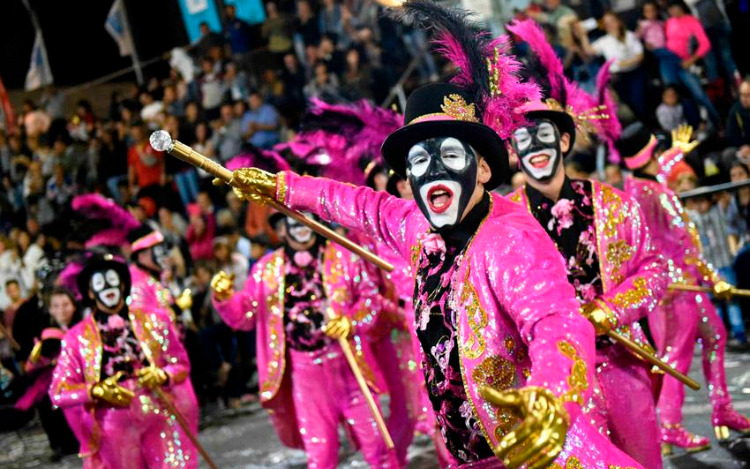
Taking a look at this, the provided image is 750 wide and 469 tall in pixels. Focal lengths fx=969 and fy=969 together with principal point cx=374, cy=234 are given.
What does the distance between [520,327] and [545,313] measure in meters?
0.12

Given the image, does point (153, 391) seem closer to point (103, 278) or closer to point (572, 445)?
point (103, 278)

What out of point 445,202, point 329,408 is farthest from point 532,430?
point 329,408

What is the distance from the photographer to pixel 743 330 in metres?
8.48

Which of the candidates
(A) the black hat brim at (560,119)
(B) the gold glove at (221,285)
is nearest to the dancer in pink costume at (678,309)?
(A) the black hat brim at (560,119)

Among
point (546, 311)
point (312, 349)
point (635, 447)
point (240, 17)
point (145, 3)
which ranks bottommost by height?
point (635, 447)

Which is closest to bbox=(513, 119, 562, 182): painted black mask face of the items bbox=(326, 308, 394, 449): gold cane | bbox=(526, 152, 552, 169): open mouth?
bbox=(526, 152, 552, 169): open mouth

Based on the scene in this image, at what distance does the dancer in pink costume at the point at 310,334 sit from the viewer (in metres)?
5.90

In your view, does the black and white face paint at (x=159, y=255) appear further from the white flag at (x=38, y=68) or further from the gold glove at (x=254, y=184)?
the white flag at (x=38, y=68)

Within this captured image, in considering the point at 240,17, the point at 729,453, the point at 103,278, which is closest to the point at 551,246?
the point at 729,453

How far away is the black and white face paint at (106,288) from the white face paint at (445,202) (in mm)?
3123

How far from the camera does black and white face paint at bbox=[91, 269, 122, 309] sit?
18.7 feet

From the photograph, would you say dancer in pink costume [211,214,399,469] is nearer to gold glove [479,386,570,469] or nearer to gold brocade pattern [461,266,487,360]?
gold brocade pattern [461,266,487,360]

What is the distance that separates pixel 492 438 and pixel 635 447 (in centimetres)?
133

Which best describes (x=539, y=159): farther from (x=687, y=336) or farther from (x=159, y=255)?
(x=159, y=255)
